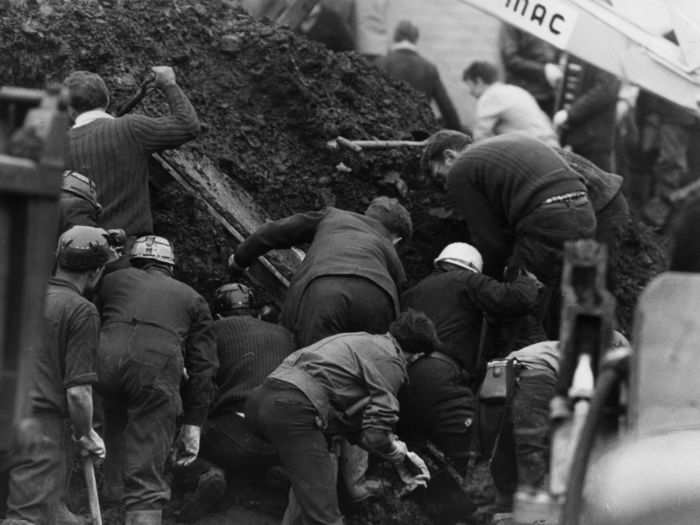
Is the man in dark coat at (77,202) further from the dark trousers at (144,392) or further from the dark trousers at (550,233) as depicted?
the dark trousers at (550,233)

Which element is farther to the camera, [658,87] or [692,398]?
[658,87]

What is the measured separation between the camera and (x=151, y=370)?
11.0 metres

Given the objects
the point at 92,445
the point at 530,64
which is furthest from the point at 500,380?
the point at 530,64

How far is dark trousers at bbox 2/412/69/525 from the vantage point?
10.7 m

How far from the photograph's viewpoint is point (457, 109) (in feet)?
55.8

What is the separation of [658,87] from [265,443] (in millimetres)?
3503

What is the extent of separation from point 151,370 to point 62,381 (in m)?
0.52

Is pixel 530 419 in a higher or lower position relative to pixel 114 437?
higher

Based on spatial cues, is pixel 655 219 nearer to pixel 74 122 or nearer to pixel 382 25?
pixel 382 25

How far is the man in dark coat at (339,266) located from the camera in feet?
38.7

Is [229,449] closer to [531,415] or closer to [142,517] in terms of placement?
[142,517]

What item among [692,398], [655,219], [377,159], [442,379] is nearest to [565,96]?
[655,219]

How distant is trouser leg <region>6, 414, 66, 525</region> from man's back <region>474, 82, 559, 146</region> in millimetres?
4509

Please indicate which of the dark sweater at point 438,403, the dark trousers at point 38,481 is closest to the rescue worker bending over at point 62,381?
the dark trousers at point 38,481
